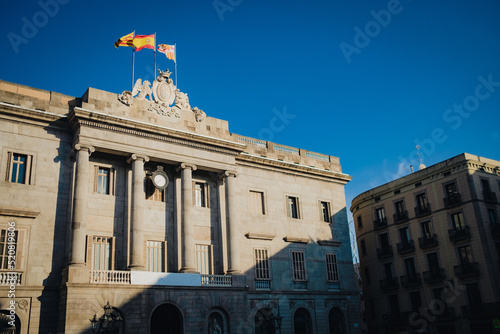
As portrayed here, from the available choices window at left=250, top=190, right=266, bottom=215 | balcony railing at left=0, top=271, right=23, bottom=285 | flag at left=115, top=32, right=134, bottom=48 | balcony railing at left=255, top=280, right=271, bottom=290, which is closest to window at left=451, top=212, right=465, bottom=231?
window at left=250, top=190, right=266, bottom=215

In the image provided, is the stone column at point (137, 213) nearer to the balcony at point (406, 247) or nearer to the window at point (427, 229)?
the balcony at point (406, 247)

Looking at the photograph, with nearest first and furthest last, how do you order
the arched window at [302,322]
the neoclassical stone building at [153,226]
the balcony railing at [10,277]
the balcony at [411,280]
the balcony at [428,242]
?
the balcony railing at [10,277] < the neoclassical stone building at [153,226] < the arched window at [302,322] < the balcony at [428,242] < the balcony at [411,280]

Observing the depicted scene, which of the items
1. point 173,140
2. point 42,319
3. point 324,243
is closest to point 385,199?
point 324,243

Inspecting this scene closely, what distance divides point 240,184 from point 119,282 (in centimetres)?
1225

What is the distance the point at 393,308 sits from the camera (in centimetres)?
4572

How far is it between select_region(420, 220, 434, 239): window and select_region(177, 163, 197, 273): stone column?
24359 mm

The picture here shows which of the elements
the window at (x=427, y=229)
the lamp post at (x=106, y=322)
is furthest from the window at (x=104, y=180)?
the window at (x=427, y=229)

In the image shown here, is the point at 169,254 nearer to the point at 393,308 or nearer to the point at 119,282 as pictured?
the point at 119,282

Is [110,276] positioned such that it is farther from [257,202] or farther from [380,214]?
[380,214]

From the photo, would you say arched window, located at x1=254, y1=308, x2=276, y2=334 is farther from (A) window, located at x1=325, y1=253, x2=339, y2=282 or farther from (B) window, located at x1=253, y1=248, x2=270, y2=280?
(A) window, located at x1=325, y1=253, x2=339, y2=282

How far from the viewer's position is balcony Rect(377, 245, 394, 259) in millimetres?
46622

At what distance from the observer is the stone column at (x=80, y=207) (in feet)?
82.4

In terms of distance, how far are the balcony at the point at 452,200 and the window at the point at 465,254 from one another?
12.4 feet

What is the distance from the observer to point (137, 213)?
2789 centimetres
